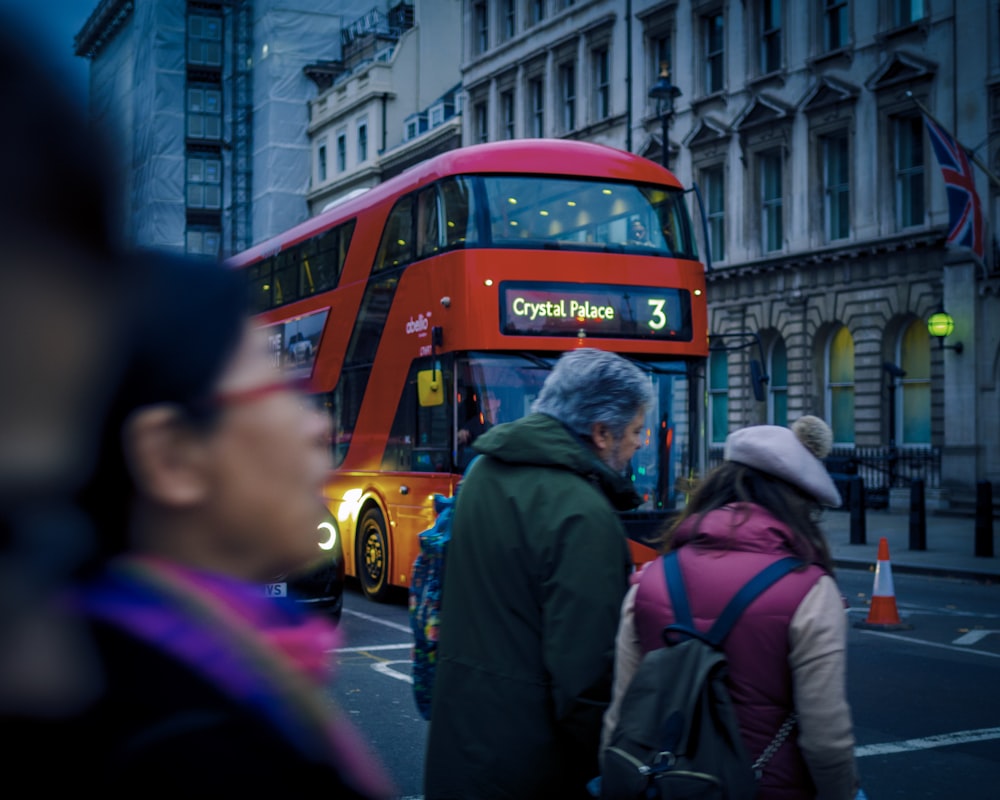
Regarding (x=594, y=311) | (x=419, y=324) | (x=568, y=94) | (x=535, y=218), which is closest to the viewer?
(x=594, y=311)

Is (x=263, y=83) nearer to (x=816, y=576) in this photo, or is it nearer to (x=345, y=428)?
(x=345, y=428)

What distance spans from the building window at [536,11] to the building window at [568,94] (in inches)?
97.6

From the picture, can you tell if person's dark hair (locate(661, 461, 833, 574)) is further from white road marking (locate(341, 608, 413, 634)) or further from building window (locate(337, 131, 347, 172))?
building window (locate(337, 131, 347, 172))

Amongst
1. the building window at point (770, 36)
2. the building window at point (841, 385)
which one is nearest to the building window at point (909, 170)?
the building window at point (841, 385)

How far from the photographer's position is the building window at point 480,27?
42.8m

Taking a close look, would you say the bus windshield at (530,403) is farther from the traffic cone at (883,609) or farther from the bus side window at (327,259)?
the bus side window at (327,259)

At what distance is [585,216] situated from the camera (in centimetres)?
1275

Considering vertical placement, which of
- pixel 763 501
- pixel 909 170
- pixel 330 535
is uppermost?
pixel 909 170

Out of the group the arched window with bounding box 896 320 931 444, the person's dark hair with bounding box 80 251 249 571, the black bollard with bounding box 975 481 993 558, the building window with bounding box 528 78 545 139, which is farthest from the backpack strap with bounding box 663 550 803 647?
the building window with bounding box 528 78 545 139

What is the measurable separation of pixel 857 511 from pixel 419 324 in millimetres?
9973

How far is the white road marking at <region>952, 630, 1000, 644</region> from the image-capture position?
34.7ft

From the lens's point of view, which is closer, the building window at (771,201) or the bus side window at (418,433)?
the bus side window at (418,433)

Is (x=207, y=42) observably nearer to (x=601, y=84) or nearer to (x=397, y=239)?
(x=601, y=84)

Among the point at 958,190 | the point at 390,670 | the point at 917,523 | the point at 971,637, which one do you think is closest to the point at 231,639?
the point at 390,670
